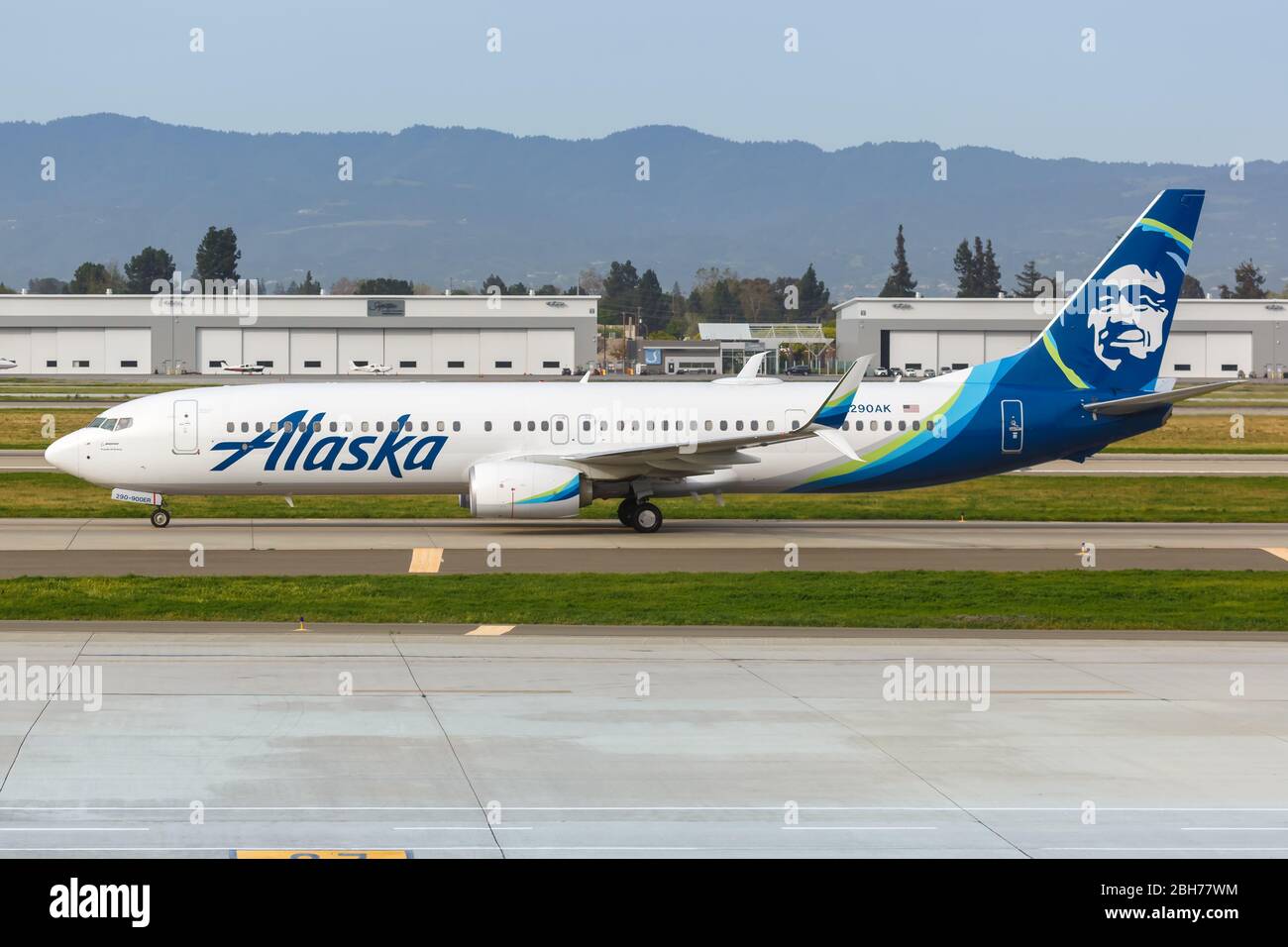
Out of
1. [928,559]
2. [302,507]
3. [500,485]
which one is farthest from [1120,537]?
[302,507]

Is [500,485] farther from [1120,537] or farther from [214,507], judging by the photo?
[1120,537]

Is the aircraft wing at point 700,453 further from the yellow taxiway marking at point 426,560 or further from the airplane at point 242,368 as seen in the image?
the airplane at point 242,368

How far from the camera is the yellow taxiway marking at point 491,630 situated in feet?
71.3

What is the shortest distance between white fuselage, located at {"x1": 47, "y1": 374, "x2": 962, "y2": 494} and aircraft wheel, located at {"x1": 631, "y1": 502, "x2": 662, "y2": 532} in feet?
1.85

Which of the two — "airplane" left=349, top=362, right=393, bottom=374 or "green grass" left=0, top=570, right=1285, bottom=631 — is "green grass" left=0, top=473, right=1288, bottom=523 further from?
"airplane" left=349, top=362, right=393, bottom=374

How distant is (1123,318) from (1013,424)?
12.7 feet

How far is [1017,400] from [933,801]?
26267 millimetres

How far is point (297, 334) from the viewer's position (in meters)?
142

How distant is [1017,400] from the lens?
37344 millimetres

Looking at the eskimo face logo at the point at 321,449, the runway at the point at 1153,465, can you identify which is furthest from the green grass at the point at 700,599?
the runway at the point at 1153,465

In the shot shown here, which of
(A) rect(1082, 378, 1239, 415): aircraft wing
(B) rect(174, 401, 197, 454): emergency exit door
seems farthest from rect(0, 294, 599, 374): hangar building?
(A) rect(1082, 378, 1239, 415): aircraft wing

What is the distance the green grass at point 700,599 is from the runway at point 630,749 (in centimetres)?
204

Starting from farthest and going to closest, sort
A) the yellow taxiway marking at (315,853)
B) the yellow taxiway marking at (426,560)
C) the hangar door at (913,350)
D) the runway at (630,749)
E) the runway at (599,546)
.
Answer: the hangar door at (913,350), the runway at (599,546), the yellow taxiway marking at (426,560), the runway at (630,749), the yellow taxiway marking at (315,853)

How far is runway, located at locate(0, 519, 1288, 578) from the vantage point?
29609 mm
